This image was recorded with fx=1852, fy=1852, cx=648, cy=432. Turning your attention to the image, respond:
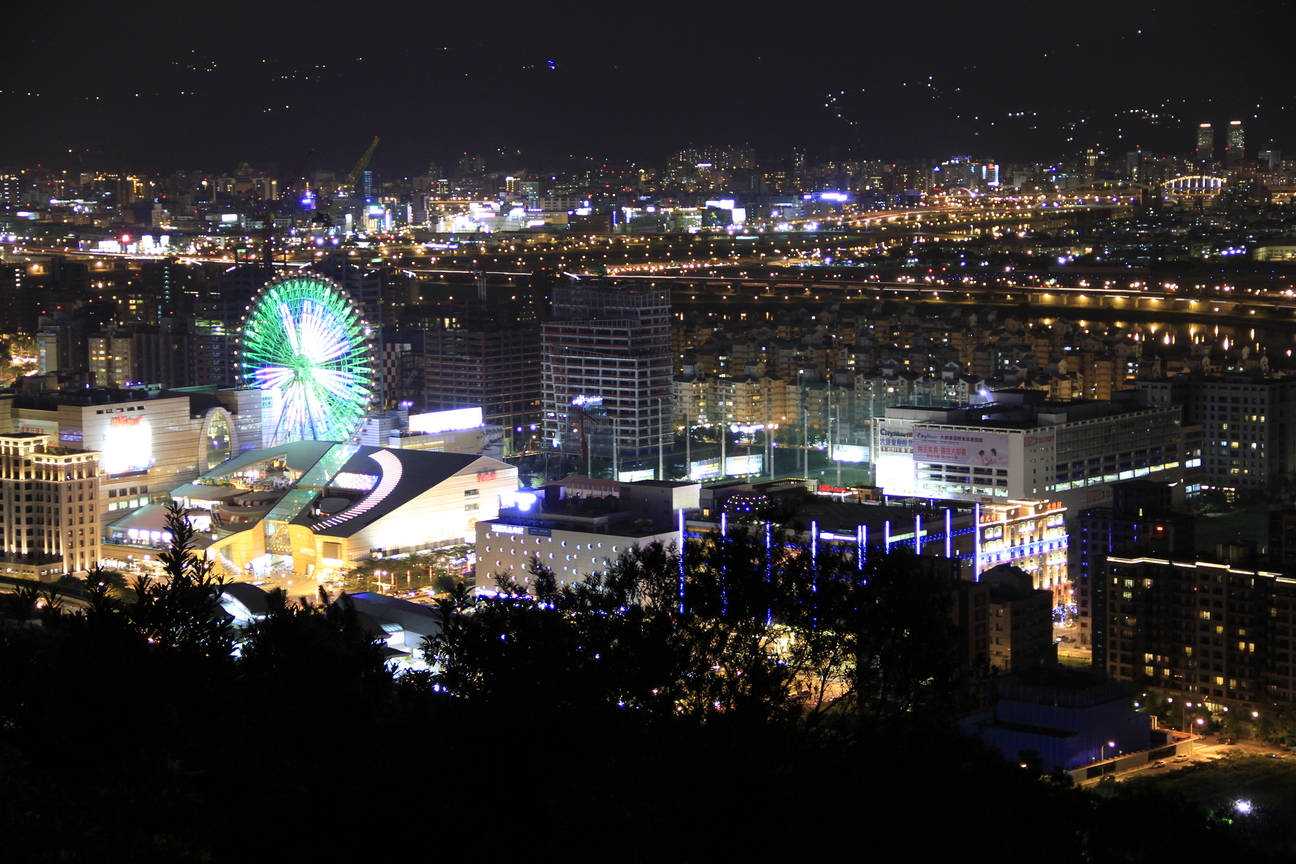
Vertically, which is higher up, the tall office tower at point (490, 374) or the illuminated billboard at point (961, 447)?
the tall office tower at point (490, 374)

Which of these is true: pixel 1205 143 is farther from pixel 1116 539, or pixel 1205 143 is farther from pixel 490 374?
pixel 1116 539

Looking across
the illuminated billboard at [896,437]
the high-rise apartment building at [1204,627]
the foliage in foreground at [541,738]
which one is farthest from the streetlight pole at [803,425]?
the foliage in foreground at [541,738]

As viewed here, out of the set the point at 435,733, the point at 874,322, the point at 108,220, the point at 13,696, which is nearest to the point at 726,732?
the point at 435,733

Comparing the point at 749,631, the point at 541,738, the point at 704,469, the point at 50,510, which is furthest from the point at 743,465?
the point at 541,738

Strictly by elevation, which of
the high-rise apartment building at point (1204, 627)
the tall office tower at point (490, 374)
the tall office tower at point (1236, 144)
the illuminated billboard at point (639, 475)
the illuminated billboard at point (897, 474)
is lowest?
the high-rise apartment building at point (1204, 627)

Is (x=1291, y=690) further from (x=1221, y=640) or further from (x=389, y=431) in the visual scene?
(x=389, y=431)

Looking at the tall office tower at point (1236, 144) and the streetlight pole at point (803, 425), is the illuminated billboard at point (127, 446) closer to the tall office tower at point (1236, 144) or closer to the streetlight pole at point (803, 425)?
the streetlight pole at point (803, 425)

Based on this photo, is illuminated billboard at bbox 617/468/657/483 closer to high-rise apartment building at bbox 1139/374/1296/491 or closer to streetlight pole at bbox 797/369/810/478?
streetlight pole at bbox 797/369/810/478
